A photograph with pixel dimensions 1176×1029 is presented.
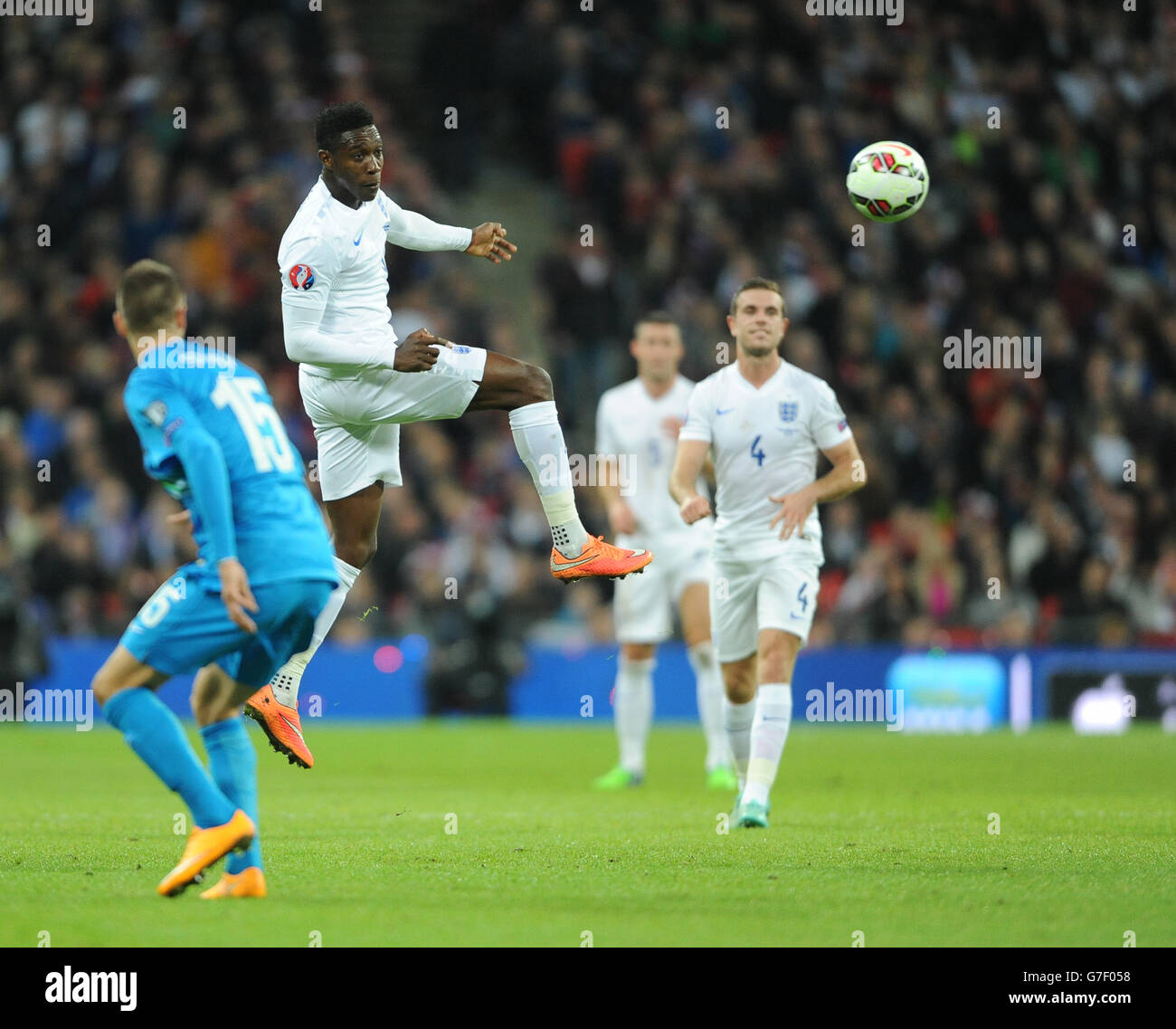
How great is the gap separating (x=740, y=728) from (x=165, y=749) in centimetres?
420

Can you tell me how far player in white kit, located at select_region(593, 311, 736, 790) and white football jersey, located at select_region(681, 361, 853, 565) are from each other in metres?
2.43

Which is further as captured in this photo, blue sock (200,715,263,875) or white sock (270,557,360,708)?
white sock (270,557,360,708)

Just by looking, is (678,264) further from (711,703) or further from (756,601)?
(756,601)

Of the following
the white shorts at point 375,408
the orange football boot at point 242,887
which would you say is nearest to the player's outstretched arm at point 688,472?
the white shorts at point 375,408

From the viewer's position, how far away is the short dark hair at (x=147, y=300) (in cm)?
593

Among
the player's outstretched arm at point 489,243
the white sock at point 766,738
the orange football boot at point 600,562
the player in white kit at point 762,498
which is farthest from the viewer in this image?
the player in white kit at point 762,498

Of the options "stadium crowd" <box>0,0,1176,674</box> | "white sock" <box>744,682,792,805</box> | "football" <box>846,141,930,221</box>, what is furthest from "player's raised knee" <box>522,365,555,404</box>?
"stadium crowd" <box>0,0,1176,674</box>

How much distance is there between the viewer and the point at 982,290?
20.4 m

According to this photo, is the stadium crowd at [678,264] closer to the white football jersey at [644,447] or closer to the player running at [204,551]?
the white football jersey at [644,447]

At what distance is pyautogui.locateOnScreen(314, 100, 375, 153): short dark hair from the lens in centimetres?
781

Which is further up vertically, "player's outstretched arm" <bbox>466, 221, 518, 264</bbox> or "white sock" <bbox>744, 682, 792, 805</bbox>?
"player's outstretched arm" <bbox>466, 221, 518, 264</bbox>

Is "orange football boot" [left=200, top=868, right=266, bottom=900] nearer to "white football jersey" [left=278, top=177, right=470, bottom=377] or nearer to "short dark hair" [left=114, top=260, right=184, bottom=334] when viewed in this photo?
"short dark hair" [left=114, top=260, right=184, bottom=334]

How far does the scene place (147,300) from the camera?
5926 mm

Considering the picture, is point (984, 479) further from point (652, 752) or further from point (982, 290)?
point (652, 752)
